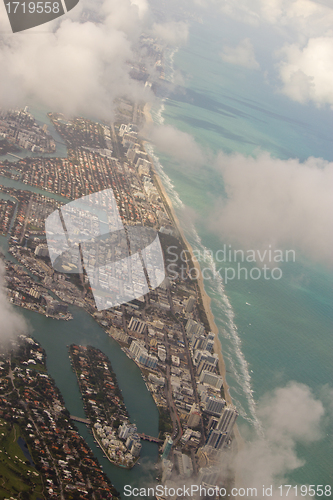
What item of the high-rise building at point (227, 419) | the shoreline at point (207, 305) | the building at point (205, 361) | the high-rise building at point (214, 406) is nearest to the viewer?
the high-rise building at point (227, 419)

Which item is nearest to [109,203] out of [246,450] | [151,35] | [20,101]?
[20,101]

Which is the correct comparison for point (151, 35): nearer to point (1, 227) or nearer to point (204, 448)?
point (1, 227)

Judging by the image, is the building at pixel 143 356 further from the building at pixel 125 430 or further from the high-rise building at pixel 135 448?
the high-rise building at pixel 135 448

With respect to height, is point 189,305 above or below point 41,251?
below

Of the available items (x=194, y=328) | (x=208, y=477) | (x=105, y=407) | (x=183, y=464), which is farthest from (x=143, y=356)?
(x=208, y=477)

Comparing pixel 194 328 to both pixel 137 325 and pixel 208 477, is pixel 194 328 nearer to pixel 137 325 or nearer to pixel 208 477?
pixel 137 325

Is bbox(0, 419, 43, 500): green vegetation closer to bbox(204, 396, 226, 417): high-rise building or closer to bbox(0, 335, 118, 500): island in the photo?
bbox(0, 335, 118, 500): island

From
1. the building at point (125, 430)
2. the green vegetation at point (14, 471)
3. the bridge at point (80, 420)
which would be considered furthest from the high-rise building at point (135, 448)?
the green vegetation at point (14, 471)

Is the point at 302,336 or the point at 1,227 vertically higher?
the point at 1,227
